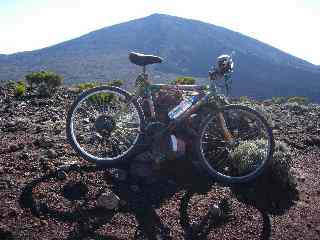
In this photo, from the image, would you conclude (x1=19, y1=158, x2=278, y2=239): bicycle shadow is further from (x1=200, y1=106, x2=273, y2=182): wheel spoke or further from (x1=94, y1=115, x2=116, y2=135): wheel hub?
(x1=94, y1=115, x2=116, y2=135): wheel hub

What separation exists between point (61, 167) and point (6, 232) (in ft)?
5.14

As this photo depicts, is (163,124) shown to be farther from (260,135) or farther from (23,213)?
(23,213)

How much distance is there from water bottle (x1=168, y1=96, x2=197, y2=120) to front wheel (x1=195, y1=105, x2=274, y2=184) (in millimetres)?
331

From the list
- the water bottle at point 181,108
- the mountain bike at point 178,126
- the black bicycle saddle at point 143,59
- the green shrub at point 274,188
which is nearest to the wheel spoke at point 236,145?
the mountain bike at point 178,126

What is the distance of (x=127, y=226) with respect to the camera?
5.17 metres

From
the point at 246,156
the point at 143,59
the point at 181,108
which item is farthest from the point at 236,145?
the point at 143,59

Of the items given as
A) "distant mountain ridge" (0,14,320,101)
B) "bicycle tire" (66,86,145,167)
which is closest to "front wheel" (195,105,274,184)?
"bicycle tire" (66,86,145,167)

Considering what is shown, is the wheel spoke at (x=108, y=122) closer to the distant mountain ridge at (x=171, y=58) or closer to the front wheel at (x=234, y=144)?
the front wheel at (x=234, y=144)

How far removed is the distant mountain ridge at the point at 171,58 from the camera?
9994 centimetres

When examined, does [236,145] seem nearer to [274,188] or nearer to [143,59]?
[274,188]

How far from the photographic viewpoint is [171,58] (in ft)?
421

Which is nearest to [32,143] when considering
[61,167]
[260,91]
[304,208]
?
[61,167]

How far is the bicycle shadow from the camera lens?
5.12 meters

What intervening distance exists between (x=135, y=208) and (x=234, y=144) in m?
1.72
